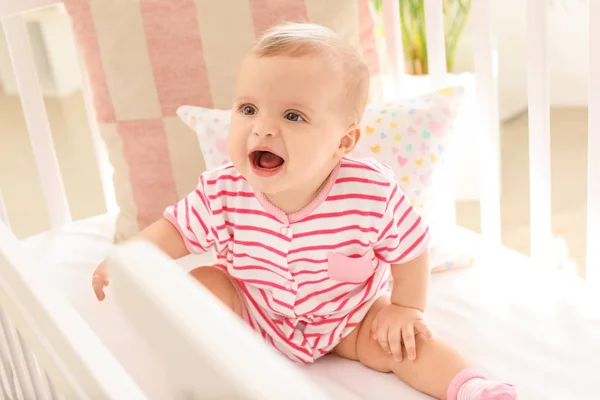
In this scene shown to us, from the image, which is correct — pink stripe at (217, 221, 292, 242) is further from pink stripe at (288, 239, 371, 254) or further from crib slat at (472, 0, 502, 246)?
crib slat at (472, 0, 502, 246)

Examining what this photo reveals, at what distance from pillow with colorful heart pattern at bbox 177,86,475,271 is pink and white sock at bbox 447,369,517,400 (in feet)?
0.85

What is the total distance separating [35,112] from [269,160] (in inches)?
22.3

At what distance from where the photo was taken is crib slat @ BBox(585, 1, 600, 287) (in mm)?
873

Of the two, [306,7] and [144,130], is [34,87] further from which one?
[306,7]

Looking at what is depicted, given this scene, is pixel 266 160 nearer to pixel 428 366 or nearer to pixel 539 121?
pixel 428 366

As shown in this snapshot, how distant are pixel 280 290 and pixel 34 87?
567 millimetres

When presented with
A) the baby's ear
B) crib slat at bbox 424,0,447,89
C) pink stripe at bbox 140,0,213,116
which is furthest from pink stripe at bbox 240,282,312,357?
crib slat at bbox 424,0,447,89

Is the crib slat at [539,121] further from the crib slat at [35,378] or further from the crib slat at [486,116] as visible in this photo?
the crib slat at [35,378]

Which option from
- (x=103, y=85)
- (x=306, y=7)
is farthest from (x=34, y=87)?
(x=306, y=7)

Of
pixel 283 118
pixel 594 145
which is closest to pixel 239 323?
pixel 283 118

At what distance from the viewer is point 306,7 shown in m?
1.11

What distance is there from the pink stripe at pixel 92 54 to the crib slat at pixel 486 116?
55cm

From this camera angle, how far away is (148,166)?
1162 mm

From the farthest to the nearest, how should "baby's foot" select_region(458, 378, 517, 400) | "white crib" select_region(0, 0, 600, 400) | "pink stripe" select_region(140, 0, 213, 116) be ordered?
1. "pink stripe" select_region(140, 0, 213, 116)
2. "baby's foot" select_region(458, 378, 517, 400)
3. "white crib" select_region(0, 0, 600, 400)
